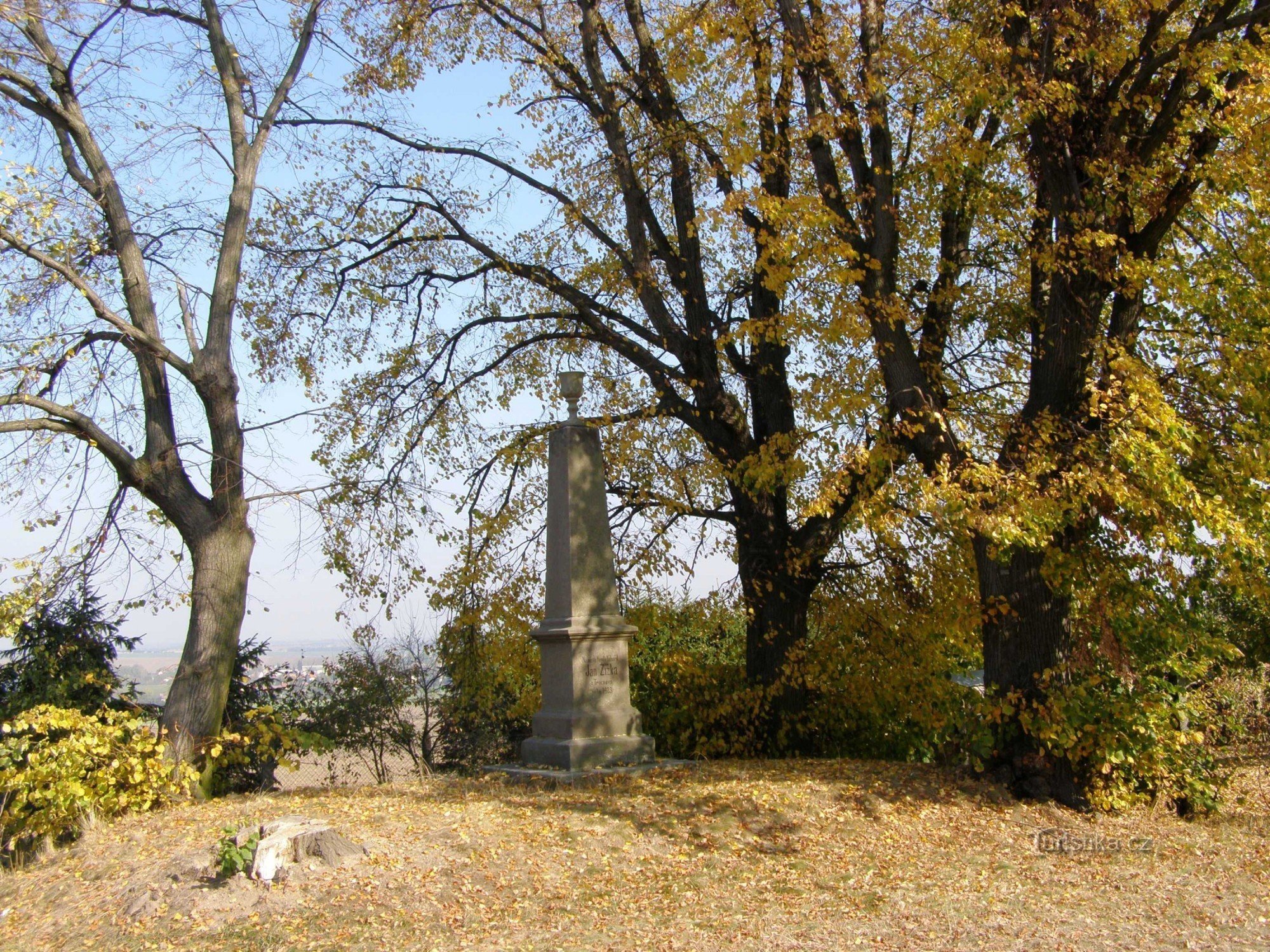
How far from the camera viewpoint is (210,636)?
33.7 ft

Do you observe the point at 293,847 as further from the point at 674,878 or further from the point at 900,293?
the point at 900,293

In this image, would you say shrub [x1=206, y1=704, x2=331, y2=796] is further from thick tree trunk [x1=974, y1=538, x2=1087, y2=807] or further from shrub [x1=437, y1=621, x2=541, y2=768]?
thick tree trunk [x1=974, y1=538, x2=1087, y2=807]

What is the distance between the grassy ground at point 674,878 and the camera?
20.2 feet

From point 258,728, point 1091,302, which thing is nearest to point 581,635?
point 258,728

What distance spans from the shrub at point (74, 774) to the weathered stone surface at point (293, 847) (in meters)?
2.36

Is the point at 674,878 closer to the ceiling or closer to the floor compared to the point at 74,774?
closer to the floor

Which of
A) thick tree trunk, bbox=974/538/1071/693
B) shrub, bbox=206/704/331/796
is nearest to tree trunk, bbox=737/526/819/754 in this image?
thick tree trunk, bbox=974/538/1071/693

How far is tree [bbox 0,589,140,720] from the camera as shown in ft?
38.7

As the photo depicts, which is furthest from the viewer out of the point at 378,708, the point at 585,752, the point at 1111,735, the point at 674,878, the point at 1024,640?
the point at 378,708

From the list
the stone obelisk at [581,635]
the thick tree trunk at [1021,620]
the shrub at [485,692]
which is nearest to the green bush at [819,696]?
the shrub at [485,692]

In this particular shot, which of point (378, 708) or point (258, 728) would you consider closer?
point (258, 728)

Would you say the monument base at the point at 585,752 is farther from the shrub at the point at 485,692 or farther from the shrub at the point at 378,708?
the shrub at the point at 378,708

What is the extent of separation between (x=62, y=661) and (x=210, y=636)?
10.5 ft

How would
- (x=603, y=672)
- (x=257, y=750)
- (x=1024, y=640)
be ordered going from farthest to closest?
(x=257, y=750)
(x=603, y=672)
(x=1024, y=640)
